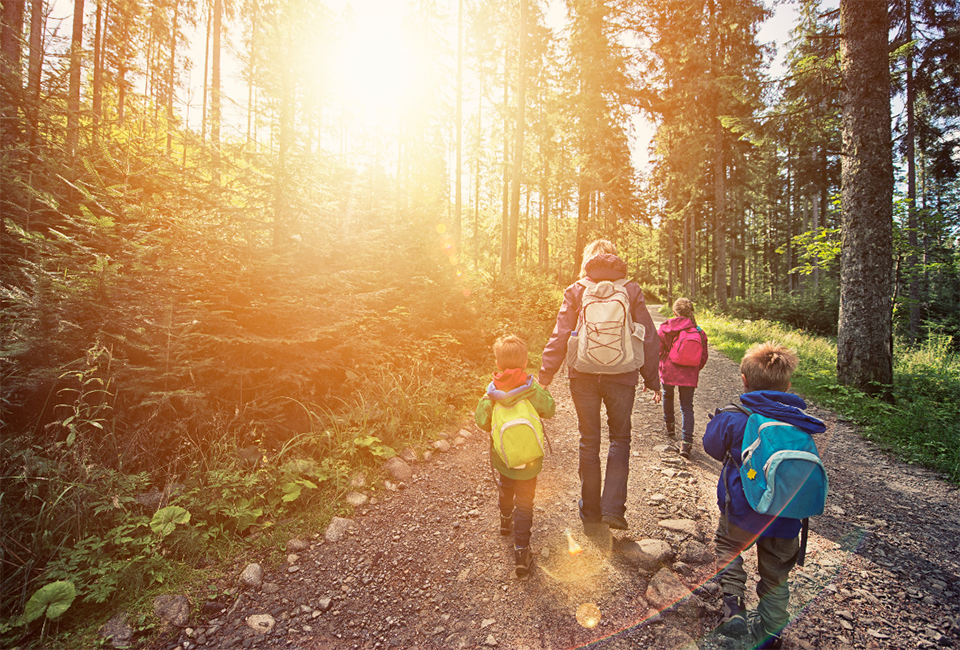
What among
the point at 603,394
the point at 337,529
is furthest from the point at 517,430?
the point at 337,529

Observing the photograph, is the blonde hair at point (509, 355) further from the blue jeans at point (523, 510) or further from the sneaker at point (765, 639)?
the sneaker at point (765, 639)

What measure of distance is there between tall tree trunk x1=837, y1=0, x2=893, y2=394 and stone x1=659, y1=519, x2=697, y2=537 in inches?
214

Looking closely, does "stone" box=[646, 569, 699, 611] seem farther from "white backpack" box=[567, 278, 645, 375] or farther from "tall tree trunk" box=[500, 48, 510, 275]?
"tall tree trunk" box=[500, 48, 510, 275]

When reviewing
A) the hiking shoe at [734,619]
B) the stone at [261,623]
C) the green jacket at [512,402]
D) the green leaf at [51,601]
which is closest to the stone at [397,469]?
the green jacket at [512,402]

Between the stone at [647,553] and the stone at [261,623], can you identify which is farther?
the stone at [647,553]

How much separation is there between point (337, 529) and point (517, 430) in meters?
1.91

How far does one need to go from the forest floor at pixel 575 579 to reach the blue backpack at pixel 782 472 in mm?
837

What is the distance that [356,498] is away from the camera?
12.7 feet

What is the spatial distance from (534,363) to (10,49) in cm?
954

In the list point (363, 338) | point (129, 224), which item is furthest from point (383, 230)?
point (129, 224)

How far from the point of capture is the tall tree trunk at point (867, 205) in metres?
6.45

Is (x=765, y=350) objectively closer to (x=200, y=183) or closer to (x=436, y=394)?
(x=436, y=394)

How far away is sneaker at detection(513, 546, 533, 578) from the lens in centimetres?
289

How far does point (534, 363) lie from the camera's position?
9.23 metres
